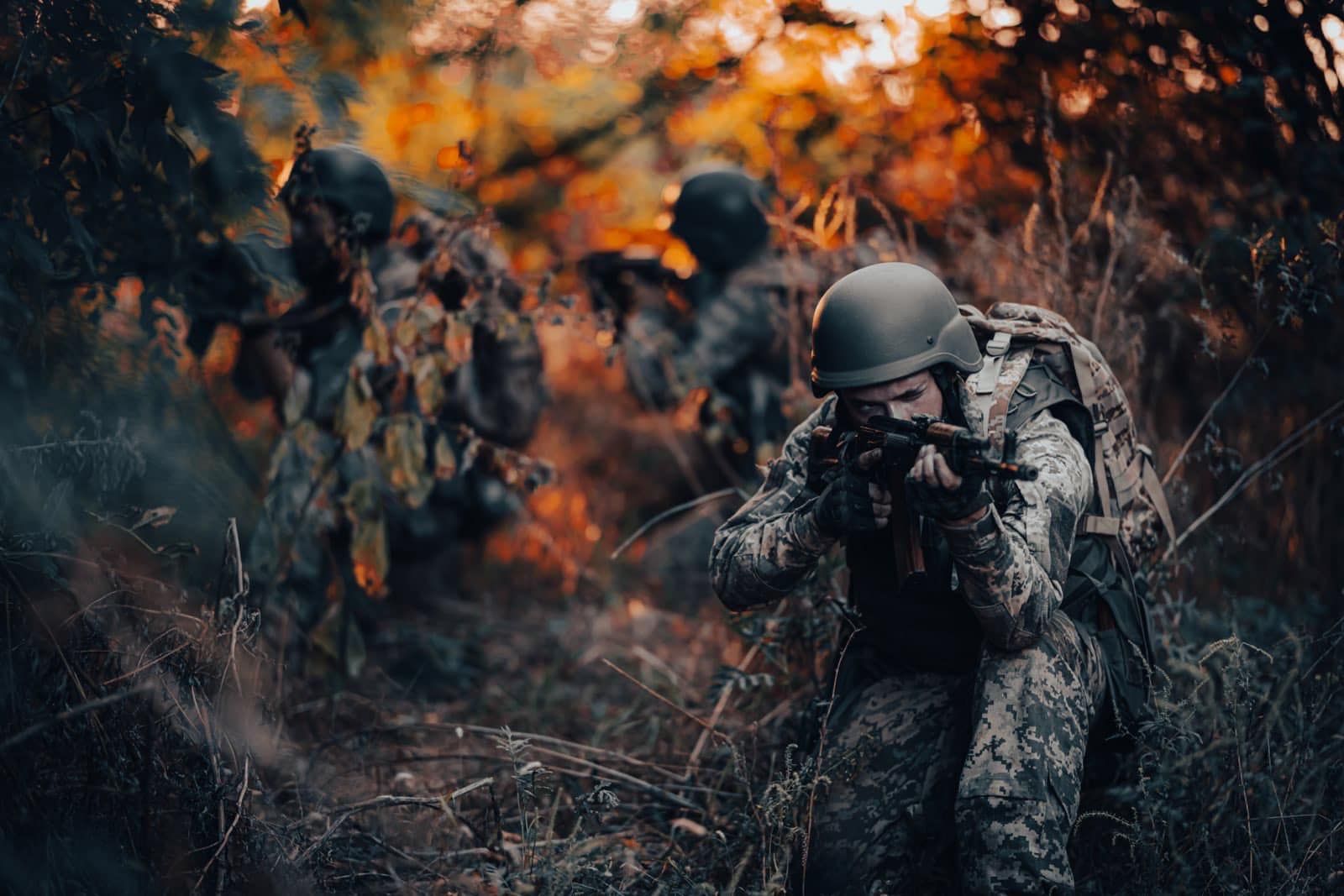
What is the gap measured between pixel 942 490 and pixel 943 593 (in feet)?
1.64

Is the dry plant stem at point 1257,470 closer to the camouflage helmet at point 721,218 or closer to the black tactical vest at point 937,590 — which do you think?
the black tactical vest at point 937,590

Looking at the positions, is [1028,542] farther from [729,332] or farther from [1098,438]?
[729,332]

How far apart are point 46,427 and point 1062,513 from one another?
2.39 metres

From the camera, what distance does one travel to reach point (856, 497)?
2.17 m

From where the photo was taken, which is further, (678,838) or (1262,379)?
(1262,379)

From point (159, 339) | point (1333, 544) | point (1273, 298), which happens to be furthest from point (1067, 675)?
point (159, 339)

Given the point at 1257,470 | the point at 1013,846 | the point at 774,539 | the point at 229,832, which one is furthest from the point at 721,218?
the point at 229,832

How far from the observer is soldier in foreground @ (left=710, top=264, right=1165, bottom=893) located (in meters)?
2.09

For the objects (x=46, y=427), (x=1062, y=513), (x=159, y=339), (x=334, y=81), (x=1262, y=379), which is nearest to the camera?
(x=1062, y=513)

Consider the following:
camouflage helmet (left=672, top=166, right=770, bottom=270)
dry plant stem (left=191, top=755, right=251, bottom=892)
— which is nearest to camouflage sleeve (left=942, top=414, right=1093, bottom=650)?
dry plant stem (left=191, top=755, right=251, bottom=892)

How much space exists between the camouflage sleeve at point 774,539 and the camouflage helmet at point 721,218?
2.87 metres

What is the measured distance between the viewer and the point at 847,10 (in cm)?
441

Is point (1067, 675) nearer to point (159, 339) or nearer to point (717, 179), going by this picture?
point (159, 339)

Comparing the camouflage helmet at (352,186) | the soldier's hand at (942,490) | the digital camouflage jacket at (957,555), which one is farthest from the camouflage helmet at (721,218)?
the soldier's hand at (942,490)
